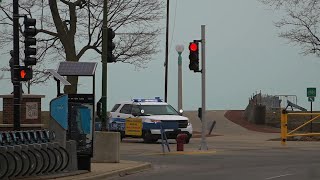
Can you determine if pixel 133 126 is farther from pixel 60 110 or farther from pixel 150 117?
pixel 60 110

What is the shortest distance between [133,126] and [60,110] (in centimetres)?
1105

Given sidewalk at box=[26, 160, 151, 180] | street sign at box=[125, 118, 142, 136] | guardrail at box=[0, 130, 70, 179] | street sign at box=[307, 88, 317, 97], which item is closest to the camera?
guardrail at box=[0, 130, 70, 179]

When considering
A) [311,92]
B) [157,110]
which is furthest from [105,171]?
[311,92]

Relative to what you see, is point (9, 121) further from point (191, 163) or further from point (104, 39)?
point (191, 163)

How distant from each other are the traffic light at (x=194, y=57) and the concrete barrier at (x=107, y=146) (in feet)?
20.4

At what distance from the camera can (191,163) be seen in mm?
19578

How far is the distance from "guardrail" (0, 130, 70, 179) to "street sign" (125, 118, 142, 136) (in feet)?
34.6

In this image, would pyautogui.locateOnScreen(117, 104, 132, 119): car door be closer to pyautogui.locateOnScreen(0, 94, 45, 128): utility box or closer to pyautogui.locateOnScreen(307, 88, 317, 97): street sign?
pyautogui.locateOnScreen(0, 94, 45, 128): utility box

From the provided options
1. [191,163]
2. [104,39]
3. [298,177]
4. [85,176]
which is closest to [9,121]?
[104,39]

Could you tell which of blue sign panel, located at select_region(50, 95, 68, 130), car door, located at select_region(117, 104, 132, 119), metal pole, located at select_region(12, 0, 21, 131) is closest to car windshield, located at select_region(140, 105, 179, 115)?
car door, located at select_region(117, 104, 132, 119)

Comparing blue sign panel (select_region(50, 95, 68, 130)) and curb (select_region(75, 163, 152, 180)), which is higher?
blue sign panel (select_region(50, 95, 68, 130))

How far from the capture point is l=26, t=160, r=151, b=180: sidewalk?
14.6m

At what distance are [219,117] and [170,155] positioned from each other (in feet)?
104

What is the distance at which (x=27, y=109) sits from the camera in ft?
71.9
